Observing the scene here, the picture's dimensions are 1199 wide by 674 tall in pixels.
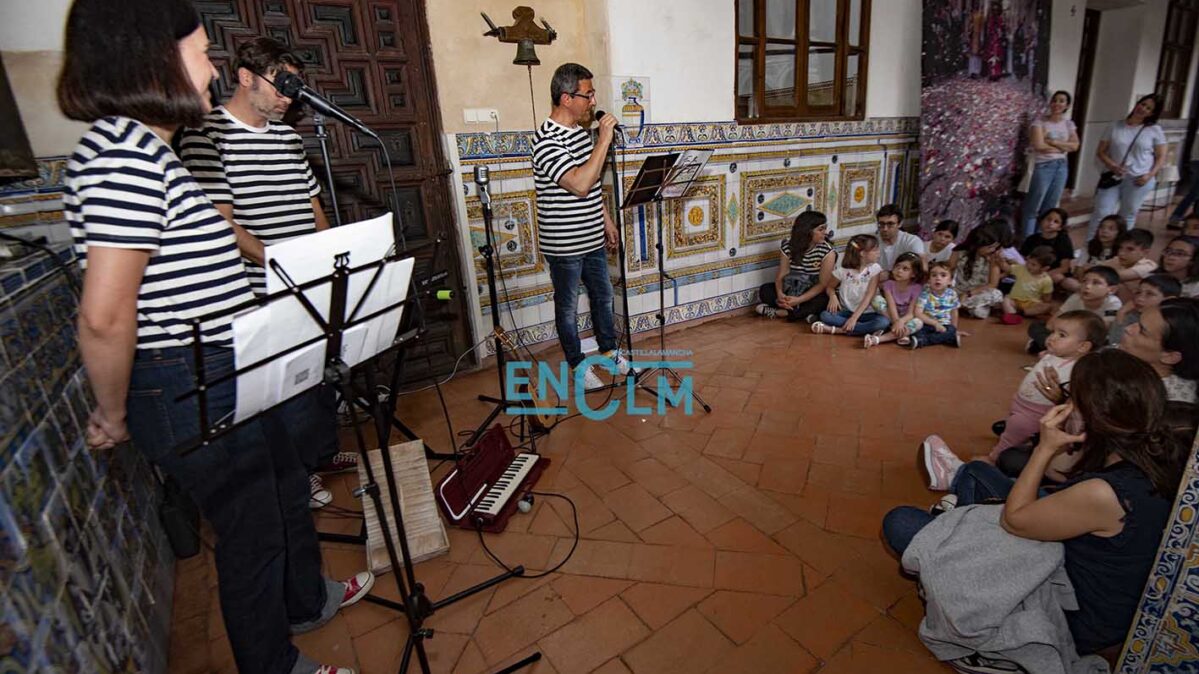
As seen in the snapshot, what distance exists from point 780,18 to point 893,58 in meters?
1.30

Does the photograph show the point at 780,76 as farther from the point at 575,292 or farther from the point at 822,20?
the point at 575,292

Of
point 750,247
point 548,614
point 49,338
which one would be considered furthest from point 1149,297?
point 49,338

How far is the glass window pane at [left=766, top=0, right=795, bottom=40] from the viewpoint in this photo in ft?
14.1

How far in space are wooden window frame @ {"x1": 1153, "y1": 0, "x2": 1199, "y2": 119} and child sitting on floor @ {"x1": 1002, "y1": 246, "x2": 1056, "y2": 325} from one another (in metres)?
6.30

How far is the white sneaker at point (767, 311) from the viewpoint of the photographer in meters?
4.57

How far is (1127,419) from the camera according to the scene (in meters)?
1.30

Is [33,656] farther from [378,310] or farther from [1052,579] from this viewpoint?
[1052,579]

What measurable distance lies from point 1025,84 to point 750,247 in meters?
3.46

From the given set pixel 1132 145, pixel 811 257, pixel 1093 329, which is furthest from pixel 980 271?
pixel 1132 145

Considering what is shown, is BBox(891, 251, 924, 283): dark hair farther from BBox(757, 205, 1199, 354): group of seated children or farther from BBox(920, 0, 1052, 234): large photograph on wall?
BBox(920, 0, 1052, 234): large photograph on wall

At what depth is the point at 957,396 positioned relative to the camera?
3.04m

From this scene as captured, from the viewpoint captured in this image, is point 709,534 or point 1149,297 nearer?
point 709,534

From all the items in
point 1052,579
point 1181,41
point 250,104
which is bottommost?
point 1052,579

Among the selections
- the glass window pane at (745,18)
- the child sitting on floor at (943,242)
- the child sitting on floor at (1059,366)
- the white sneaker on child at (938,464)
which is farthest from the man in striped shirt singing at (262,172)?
the child sitting on floor at (943,242)
